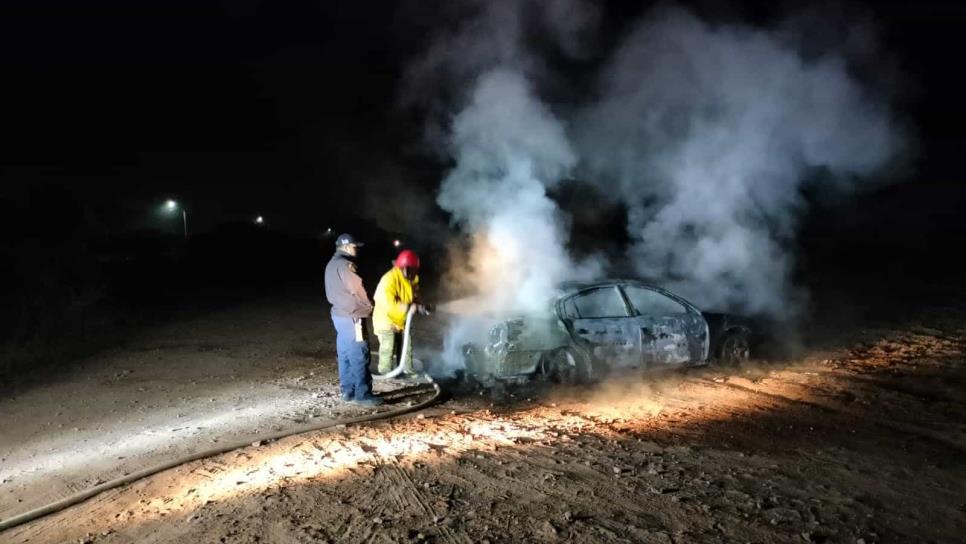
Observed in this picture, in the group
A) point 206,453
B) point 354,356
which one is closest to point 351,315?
point 354,356

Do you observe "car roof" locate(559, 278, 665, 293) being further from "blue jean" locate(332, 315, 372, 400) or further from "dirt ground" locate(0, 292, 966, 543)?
"blue jean" locate(332, 315, 372, 400)

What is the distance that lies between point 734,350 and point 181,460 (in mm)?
7263

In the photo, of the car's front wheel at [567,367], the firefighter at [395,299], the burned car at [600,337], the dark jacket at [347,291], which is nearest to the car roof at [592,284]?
the burned car at [600,337]

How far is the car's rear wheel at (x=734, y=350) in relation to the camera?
9.03 m

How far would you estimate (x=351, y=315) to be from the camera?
733 centimetres

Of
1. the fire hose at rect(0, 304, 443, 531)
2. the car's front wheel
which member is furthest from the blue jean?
the car's front wheel

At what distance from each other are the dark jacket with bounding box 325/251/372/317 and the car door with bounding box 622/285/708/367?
3.63m

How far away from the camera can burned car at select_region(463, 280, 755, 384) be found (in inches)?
321

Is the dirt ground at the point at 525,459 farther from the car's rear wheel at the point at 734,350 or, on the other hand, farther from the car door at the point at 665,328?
the car door at the point at 665,328

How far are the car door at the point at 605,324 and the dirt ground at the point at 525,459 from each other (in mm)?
430

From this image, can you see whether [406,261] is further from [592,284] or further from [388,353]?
[592,284]

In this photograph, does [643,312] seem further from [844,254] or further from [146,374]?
[844,254]

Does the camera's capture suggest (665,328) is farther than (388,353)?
Yes

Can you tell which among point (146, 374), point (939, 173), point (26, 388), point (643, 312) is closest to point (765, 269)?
point (643, 312)
